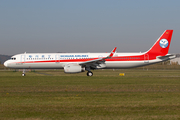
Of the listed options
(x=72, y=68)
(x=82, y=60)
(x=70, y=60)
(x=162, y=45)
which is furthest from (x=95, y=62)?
(x=162, y=45)

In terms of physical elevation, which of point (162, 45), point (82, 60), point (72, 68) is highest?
point (162, 45)

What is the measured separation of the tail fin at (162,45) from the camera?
42469 millimetres

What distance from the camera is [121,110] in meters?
10.4

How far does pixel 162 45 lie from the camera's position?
42.8 m

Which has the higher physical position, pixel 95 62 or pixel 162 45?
pixel 162 45

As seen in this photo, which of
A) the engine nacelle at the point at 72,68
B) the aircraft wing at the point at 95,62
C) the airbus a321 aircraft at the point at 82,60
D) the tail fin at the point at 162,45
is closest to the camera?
the engine nacelle at the point at 72,68

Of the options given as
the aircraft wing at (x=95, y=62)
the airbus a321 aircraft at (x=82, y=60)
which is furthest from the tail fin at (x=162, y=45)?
the aircraft wing at (x=95, y=62)

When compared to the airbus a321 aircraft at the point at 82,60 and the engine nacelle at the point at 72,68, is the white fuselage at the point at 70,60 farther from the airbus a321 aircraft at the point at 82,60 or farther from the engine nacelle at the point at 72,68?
the engine nacelle at the point at 72,68

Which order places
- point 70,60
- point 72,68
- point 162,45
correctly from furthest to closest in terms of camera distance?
point 162,45
point 70,60
point 72,68

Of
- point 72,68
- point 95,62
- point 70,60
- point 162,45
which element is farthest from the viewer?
point 162,45

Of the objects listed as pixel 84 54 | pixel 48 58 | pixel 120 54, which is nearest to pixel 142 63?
pixel 120 54

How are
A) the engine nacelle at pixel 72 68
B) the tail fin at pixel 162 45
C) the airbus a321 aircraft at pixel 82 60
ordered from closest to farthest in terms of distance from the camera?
the engine nacelle at pixel 72 68
the airbus a321 aircraft at pixel 82 60
the tail fin at pixel 162 45

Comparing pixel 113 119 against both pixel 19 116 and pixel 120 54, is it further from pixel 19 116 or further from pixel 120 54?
pixel 120 54

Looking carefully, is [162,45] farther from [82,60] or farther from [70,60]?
[70,60]
